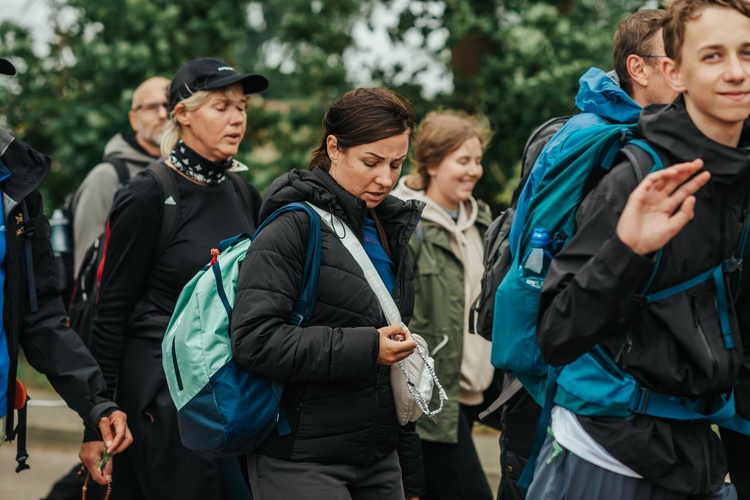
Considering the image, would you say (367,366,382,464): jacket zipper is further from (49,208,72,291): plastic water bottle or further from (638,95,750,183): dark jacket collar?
(49,208,72,291): plastic water bottle

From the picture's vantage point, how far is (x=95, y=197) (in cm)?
612

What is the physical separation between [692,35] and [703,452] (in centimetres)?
107

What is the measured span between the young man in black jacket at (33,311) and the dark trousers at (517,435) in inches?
55.8

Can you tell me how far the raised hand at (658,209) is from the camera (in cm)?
241

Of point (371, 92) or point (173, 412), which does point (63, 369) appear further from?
point (371, 92)

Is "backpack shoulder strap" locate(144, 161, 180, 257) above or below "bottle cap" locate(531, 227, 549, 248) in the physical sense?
below

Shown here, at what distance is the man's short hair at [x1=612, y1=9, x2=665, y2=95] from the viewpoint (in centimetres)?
366

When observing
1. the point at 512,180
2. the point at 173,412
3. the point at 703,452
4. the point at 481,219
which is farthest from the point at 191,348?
the point at 512,180

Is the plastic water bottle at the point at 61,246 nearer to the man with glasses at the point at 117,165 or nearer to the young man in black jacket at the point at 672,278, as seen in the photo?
the man with glasses at the point at 117,165

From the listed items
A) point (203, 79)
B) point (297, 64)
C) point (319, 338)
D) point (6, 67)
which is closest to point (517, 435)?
point (319, 338)

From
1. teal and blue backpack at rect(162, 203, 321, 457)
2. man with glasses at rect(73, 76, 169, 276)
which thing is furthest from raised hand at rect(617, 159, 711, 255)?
man with glasses at rect(73, 76, 169, 276)

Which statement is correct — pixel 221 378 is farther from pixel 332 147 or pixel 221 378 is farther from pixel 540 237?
pixel 540 237

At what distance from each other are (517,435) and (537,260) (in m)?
1.09

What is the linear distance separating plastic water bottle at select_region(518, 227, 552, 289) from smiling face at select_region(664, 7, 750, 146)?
523 mm
